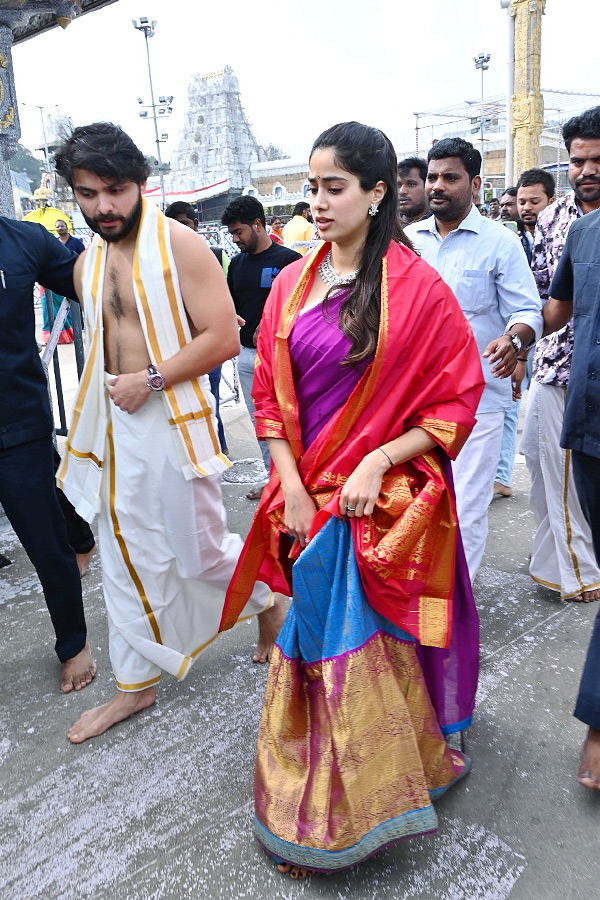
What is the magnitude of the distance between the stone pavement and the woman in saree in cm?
17

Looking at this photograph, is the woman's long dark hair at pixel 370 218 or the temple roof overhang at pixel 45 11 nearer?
the woman's long dark hair at pixel 370 218

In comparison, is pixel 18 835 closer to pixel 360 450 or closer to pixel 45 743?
pixel 45 743

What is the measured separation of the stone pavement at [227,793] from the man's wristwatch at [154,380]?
3.80 feet

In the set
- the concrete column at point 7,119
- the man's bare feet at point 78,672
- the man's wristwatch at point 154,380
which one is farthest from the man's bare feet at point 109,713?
the concrete column at point 7,119

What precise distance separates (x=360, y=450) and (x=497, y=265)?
153 centimetres

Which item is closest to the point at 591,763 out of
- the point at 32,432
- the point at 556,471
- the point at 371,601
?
the point at 371,601

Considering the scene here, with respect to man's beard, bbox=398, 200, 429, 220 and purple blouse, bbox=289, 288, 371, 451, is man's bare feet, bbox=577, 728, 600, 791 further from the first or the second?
man's beard, bbox=398, 200, 429, 220

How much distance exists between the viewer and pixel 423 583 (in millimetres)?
1833

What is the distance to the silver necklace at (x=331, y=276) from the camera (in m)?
1.91

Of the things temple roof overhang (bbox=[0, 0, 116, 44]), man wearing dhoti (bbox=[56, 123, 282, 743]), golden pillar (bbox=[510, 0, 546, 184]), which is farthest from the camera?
golden pillar (bbox=[510, 0, 546, 184])

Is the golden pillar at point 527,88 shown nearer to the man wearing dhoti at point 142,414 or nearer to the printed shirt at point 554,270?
the printed shirt at point 554,270

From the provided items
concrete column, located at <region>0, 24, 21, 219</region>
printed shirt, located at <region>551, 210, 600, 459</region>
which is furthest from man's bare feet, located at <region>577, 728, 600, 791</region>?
concrete column, located at <region>0, 24, 21, 219</region>

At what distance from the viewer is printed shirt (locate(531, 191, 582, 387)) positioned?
10.5 ft

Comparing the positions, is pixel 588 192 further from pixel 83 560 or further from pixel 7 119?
pixel 7 119
